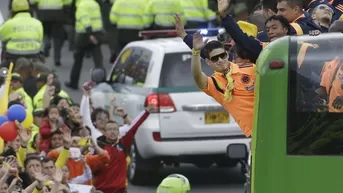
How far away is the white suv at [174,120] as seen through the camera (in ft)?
61.1

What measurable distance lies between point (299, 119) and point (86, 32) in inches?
Answer: 659

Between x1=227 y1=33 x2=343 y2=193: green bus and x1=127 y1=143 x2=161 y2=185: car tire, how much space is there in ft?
30.3

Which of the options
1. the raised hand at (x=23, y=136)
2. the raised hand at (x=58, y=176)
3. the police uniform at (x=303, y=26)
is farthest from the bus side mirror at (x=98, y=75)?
the police uniform at (x=303, y=26)

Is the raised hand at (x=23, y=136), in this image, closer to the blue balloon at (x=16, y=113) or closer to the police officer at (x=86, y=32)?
the blue balloon at (x=16, y=113)

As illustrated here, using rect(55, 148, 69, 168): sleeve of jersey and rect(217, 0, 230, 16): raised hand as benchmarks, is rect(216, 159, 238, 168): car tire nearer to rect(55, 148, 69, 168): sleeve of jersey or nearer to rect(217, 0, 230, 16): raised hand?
rect(55, 148, 69, 168): sleeve of jersey

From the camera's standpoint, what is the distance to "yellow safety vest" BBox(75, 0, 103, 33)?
26.2 metres

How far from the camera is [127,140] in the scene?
55.2ft

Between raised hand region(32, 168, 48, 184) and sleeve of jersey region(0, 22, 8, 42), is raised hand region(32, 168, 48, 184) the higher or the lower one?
the higher one

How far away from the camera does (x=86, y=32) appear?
26.3 metres

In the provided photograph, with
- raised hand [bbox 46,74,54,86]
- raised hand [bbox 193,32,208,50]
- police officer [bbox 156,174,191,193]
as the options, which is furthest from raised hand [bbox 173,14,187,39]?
raised hand [bbox 46,74,54,86]

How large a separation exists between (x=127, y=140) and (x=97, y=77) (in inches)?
129

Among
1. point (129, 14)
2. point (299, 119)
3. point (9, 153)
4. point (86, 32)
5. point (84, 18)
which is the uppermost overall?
point (299, 119)

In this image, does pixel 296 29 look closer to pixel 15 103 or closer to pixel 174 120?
pixel 15 103

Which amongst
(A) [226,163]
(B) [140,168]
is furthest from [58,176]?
(A) [226,163]
